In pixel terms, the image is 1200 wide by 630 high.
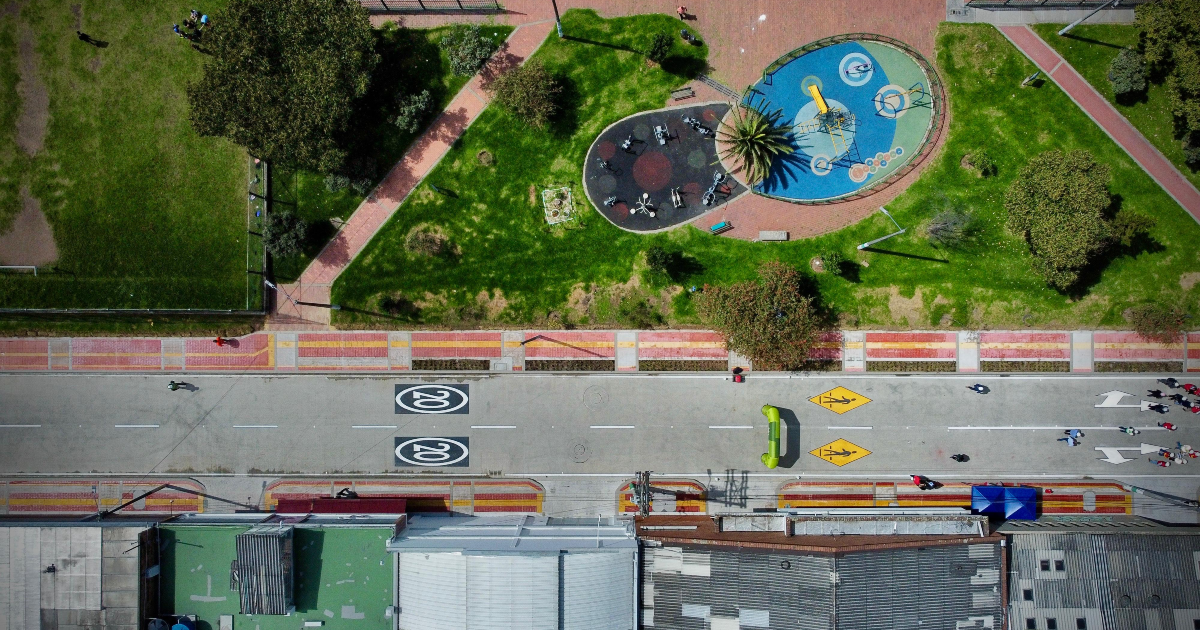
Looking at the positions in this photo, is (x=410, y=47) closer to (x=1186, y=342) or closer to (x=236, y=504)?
(x=236, y=504)

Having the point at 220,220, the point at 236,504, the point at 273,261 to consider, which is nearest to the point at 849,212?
the point at 273,261

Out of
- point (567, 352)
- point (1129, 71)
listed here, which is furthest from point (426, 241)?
point (1129, 71)

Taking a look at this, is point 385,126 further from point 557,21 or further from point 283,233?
point 557,21

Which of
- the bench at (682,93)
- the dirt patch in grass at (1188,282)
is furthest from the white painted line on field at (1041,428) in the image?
the bench at (682,93)

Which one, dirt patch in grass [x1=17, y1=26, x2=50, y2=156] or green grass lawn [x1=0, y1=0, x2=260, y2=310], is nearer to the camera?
green grass lawn [x1=0, y1=0, x2=260, y2=310]

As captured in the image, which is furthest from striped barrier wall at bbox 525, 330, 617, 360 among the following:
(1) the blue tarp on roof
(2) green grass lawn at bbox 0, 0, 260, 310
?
(1) the blue tarp on roof

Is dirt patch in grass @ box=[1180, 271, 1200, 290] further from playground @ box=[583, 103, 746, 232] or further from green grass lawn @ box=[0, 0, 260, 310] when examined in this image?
green grass lawn @ box=[0, 0, 260, 310]

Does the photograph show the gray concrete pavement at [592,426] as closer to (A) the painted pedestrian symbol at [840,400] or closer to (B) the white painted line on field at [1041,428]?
(B) the white painted line on field at [1041,428]
